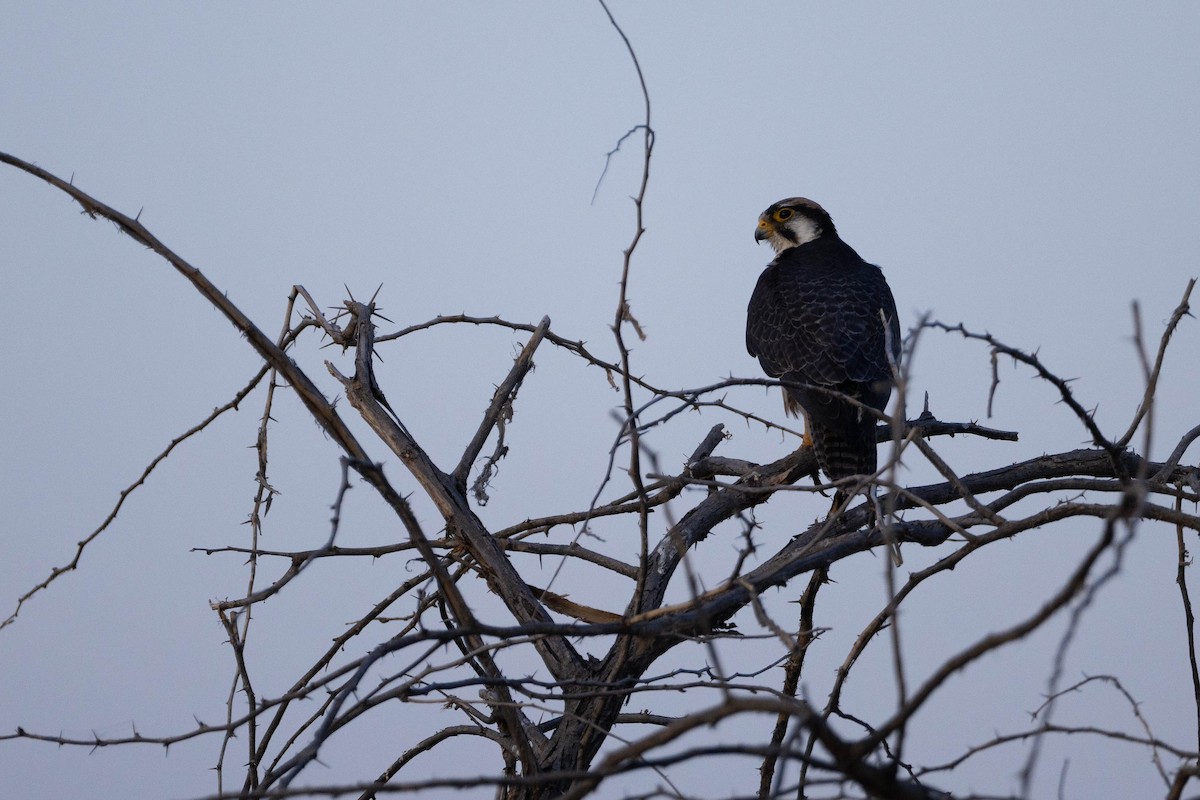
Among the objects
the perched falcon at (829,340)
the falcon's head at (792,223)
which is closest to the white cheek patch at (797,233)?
the falcon's head at (792,223)

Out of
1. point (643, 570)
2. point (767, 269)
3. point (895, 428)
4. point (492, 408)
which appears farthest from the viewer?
point (767, 269)

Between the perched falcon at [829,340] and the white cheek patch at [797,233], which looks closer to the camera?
the perched falcon at [829,340]

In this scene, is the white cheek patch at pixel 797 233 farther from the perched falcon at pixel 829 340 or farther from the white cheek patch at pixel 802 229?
the perched falcon at pixel 829 340

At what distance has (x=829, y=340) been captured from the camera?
15.8ft

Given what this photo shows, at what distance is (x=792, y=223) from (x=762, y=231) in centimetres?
20

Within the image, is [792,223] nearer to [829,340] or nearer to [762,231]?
[762,231]

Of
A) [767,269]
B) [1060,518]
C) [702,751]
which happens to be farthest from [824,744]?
[767,269]

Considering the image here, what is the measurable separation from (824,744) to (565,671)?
1.84 meters

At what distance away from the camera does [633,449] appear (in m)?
2.03

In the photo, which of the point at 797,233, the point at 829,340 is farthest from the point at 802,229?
the point at 829,340

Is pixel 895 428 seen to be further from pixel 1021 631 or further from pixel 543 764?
pixel 543 764

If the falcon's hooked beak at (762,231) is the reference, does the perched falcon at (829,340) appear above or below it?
below

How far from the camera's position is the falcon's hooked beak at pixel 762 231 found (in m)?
6.57

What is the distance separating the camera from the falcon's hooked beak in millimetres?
6574
